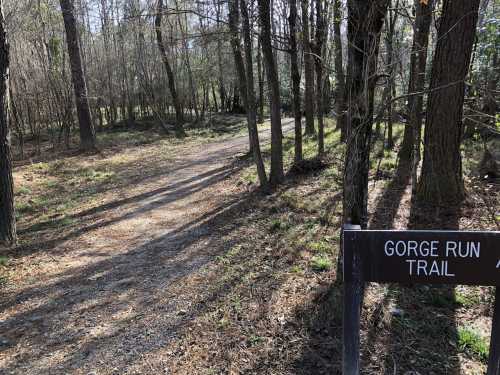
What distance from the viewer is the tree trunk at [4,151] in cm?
608

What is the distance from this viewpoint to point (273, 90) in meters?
8.61

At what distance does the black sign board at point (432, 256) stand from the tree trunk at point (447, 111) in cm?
416

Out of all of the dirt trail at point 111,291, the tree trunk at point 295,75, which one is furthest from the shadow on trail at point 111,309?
the tree trunk at point 295,75

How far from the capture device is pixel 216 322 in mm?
4191

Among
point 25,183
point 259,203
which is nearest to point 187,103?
point 25,183

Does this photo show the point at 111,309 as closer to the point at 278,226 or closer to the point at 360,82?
the point at 278,226

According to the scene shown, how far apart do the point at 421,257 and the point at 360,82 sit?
1.91 metres

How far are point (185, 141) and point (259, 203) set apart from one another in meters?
12.6

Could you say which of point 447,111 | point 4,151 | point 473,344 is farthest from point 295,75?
point 473,344

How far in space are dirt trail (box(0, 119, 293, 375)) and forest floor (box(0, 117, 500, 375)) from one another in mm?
20

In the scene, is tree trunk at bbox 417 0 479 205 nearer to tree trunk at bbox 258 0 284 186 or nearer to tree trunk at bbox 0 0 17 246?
tree trunk at bbox 258 0 284 186

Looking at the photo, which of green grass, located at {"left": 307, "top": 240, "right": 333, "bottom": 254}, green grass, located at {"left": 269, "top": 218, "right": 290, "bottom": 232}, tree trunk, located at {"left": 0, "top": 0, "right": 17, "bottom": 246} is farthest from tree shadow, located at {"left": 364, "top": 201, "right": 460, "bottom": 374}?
tree trunk, located at {"left": 0, "top": 0, "right": 17, "bottom": 246}

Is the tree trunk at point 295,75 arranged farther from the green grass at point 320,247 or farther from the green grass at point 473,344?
the green grass at point 473,344

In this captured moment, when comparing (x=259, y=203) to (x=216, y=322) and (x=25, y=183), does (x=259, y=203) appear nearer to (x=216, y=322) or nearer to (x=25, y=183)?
(x=216, y=322)
